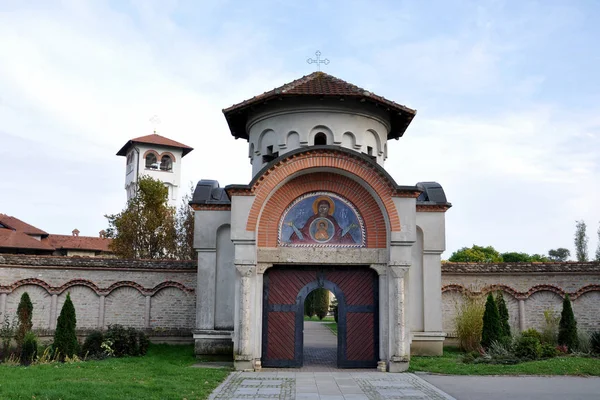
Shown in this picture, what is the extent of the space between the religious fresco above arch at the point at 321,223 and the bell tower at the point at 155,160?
145 ft

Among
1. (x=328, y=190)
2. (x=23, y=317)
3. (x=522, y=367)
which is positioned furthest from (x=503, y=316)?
(x=23, y=317)

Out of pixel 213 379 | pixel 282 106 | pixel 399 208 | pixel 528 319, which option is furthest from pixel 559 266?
pixel 213 379

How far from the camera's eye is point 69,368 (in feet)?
49.0

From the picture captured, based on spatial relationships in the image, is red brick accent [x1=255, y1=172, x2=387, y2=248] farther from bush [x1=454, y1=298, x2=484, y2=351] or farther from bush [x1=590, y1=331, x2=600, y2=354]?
bush [x1=590, y1=331, x2=600, y2=354]

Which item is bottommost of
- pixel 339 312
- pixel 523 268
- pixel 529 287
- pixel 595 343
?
pixel 595 343

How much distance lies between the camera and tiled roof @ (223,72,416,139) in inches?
732

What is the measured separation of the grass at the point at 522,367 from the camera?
1498cm

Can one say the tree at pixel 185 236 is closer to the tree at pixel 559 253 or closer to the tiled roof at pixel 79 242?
the tiled roof at pixel 79 242

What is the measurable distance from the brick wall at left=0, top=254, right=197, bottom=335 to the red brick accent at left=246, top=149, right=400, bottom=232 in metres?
5.95

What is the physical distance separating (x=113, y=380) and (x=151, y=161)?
49.9 meters

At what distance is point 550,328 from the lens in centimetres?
2033

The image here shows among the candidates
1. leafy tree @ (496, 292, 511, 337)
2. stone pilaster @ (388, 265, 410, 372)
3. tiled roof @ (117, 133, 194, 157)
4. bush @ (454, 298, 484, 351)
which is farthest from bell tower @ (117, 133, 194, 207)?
stone pilaster @ (388, 265, 410, 372)

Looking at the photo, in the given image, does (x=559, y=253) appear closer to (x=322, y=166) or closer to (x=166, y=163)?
(x=166, y=163)

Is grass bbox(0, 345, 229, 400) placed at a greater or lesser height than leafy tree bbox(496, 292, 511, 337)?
lesser
